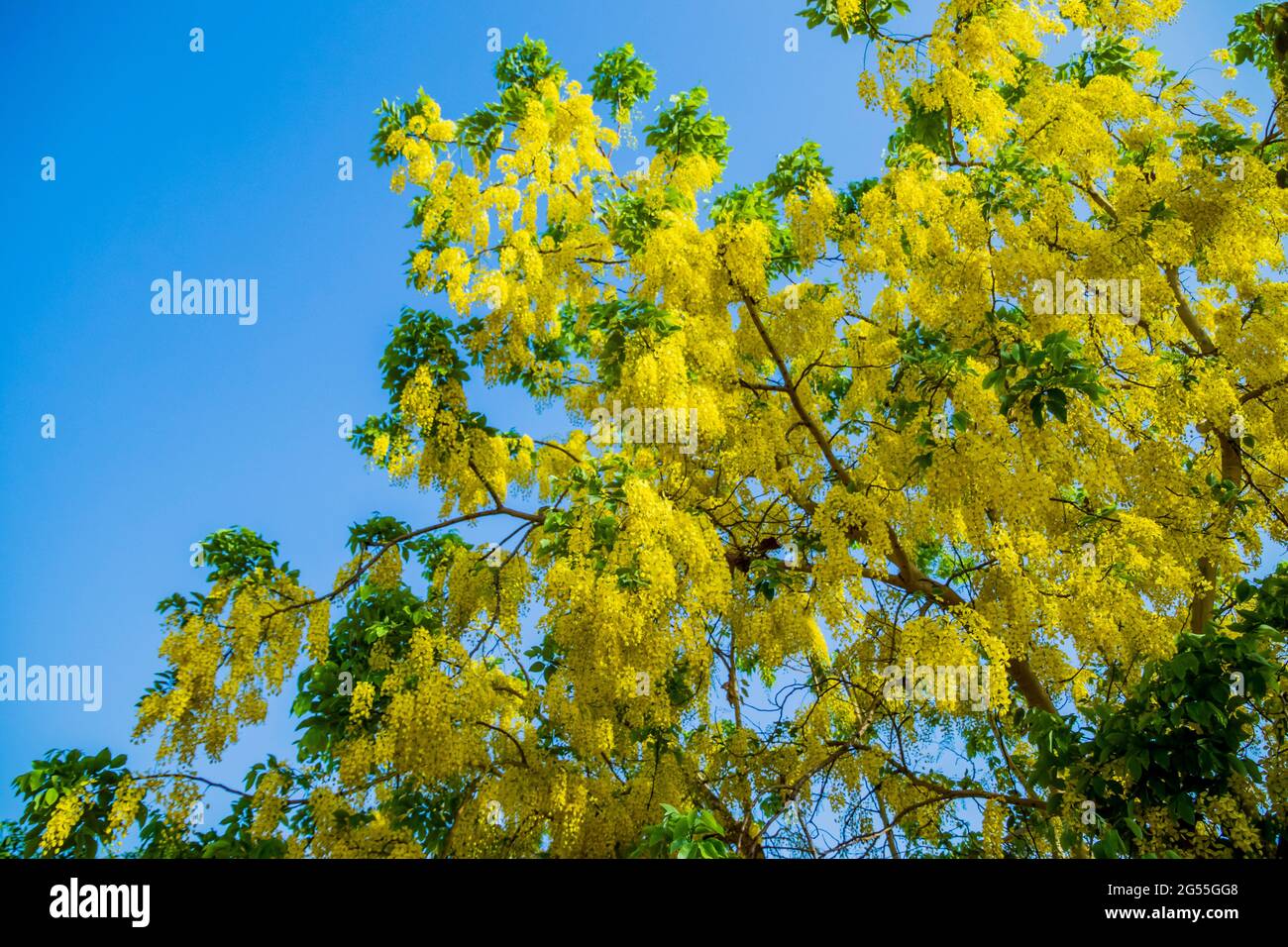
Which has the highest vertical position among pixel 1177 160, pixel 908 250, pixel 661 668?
pixel 1177 160

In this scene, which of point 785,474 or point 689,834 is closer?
point 689,834

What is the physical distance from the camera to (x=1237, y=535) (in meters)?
6.56

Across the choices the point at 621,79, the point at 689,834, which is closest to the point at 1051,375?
the point at 689,834

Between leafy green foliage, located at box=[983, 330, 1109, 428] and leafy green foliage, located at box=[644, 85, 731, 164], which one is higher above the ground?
leafy green foliage, located at box=[644, 85, 731, 164]

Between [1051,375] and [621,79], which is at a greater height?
[621,79]

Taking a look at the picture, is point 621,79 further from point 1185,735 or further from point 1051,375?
point 1185,735

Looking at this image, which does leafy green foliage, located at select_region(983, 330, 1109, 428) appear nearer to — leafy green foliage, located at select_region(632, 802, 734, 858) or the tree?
the tree

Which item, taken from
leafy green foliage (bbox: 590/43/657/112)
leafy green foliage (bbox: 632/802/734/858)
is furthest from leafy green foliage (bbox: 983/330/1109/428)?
leafy green foliage (bbox: 590/43/657/112)

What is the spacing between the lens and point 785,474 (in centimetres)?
712

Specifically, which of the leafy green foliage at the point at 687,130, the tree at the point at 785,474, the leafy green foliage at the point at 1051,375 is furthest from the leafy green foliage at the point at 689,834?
the leafy green foliage at the point at 687,130

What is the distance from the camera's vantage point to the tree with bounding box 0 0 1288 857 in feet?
18.8
